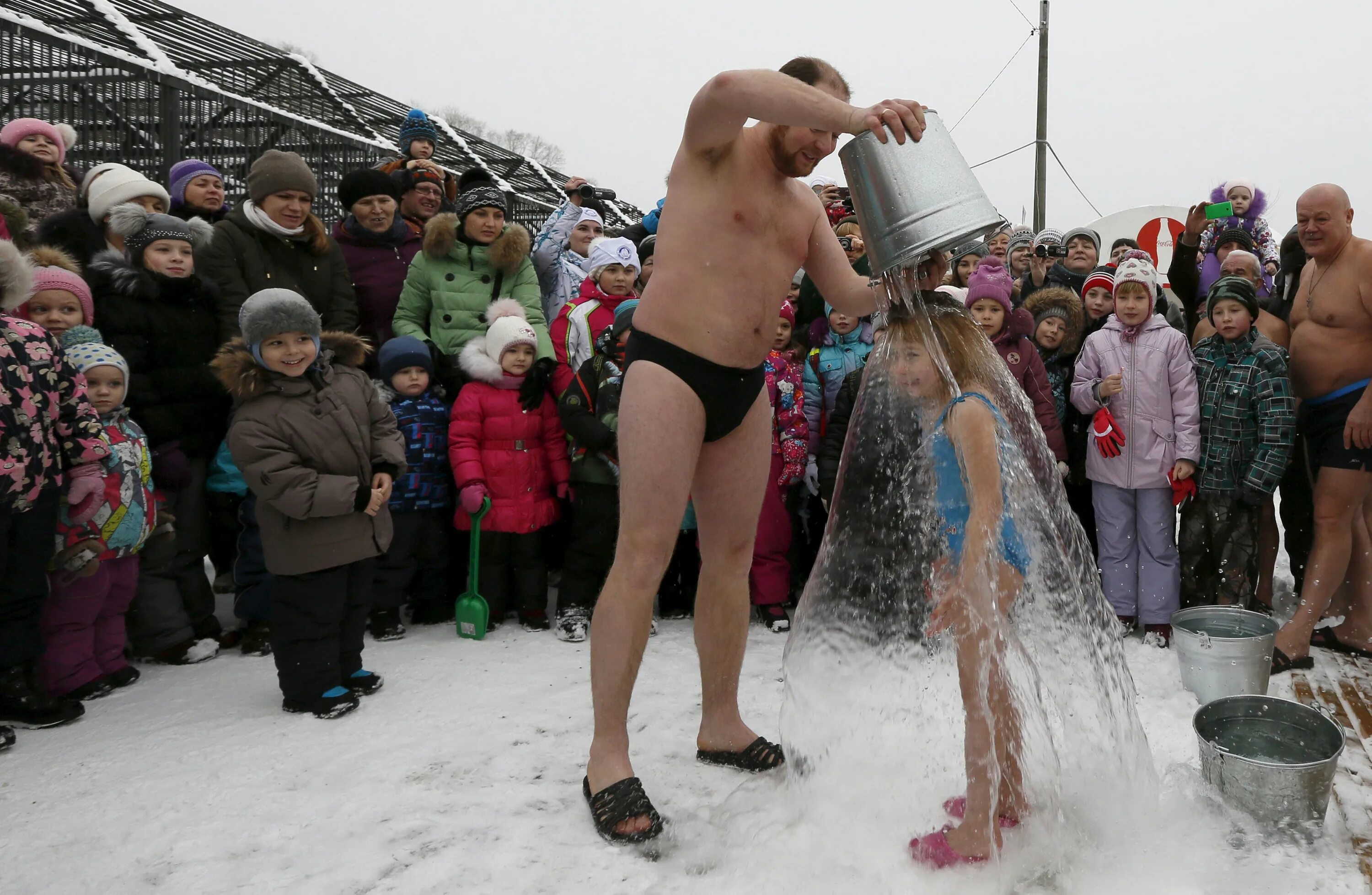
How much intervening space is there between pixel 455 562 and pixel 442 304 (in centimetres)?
138

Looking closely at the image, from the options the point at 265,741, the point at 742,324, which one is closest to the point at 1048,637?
the point at 742,324

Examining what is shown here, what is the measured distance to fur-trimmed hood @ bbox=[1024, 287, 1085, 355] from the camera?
17.1ft

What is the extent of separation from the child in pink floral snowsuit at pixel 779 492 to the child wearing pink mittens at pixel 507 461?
106cm

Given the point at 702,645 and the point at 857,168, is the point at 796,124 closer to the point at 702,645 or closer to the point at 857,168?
the point at 857,168

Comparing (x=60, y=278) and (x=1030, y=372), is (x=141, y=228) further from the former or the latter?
(x=1030, y=372)

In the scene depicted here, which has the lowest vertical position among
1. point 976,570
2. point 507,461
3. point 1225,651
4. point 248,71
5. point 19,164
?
point 1225,651

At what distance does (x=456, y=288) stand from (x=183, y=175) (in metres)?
1.68

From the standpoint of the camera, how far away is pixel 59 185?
186 inches

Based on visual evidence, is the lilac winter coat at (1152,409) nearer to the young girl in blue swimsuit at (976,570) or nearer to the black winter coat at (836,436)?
the black winter coat at (836,436)

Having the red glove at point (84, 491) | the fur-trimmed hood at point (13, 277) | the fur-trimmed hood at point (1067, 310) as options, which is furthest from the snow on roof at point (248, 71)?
the fur-trimmed hood at point (1067, 310)

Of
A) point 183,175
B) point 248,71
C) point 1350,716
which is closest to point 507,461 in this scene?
point 183,175

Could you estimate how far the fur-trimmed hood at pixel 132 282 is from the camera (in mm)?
4012

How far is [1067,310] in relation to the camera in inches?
206

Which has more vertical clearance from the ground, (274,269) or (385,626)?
(274,269)
